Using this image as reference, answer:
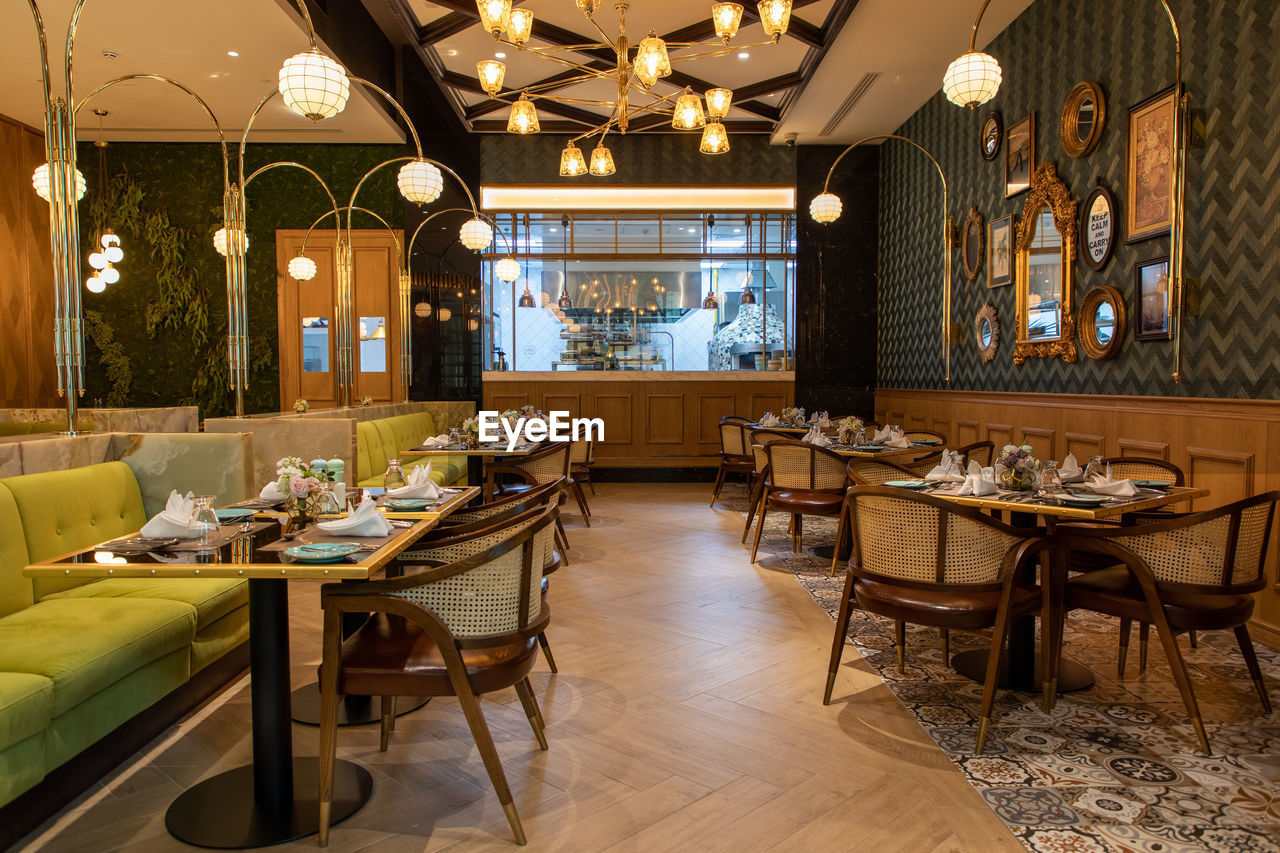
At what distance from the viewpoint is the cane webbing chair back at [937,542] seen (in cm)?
303

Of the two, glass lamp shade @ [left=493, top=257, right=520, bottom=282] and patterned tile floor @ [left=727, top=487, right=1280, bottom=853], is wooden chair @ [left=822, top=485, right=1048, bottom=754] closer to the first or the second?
patterned tile floor @ [left=727, top=487, right=1280, bottom=853]

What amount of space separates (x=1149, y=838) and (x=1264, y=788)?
24.0 inches

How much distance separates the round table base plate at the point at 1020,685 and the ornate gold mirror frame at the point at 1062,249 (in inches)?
116

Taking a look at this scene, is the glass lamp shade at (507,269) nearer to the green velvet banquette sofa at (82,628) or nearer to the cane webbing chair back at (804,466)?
the cane webbing chair back at (804,466)

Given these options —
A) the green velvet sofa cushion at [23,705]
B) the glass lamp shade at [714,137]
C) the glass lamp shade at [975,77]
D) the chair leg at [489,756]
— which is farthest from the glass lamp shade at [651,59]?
the green velvet sofa cushion at [23,705]

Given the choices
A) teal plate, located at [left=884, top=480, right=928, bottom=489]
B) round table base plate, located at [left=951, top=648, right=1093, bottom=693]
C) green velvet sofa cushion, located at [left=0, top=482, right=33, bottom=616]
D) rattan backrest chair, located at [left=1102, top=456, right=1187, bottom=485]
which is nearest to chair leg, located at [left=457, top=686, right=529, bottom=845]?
green velvet sofa cushion, located at [left=0, top=482, right=33, bottom=616]

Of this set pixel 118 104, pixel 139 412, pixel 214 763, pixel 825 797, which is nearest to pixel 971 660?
pixel 825 797

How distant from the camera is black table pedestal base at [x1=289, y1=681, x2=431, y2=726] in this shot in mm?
3205

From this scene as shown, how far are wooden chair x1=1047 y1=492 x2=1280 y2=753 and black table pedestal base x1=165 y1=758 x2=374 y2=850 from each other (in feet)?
8.42

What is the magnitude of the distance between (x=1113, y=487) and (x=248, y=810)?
3441 millimetres

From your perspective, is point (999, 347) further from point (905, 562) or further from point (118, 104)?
point (118, 104)

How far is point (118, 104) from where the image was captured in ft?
28.2

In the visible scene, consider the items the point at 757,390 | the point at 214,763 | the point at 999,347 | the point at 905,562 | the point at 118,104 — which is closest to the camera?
the point at 214,763

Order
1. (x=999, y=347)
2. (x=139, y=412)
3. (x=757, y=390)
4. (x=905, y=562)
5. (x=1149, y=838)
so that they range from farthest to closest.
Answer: (x=757, y=390)
(x=999, y=347)
(x=139, y=412)
(x=905, y=562)
(x=1149, y=838)
